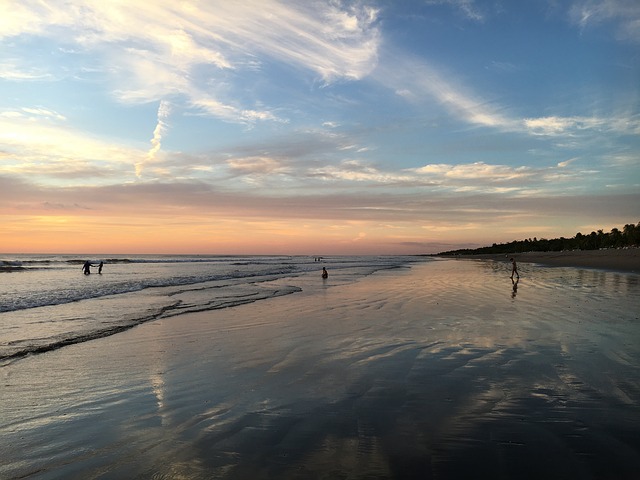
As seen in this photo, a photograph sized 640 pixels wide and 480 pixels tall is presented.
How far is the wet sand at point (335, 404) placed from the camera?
487 cm

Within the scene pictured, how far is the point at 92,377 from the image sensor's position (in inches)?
348

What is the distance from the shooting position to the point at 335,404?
6875 mm

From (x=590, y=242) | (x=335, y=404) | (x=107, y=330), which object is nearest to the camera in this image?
(x=335, y=404)

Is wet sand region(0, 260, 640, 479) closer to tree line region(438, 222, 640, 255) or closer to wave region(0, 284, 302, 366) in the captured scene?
wave region(0, 284, 302, 366)

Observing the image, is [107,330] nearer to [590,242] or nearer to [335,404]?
[335,404]

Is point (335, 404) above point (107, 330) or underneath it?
above

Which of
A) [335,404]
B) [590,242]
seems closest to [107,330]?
[335,404]

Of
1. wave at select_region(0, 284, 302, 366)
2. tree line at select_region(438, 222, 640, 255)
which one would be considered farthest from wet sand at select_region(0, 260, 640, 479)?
tree line at select_region(438, 222, 640, 255)

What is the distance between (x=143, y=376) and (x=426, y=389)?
18.7 ft

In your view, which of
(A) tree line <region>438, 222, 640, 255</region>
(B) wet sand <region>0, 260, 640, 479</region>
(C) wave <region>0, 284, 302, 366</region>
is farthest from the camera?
(A) tree line <region>438, 222, 640, 255</region>

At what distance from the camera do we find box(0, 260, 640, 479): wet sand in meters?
4.87

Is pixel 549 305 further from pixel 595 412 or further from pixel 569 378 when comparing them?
pixel 595 412

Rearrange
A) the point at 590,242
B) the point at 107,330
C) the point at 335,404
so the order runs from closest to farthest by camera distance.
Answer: the point at 335,404
the point at 107,330
the point at 590,242

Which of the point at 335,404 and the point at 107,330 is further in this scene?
the point at 107,330
